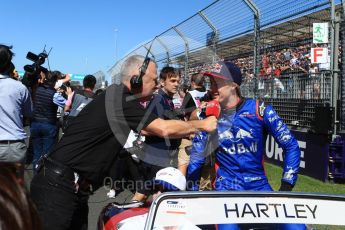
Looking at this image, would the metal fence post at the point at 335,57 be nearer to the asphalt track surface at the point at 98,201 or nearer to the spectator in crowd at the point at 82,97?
the asphalt track surface at the point at 98,201

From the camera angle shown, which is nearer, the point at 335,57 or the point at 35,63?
the point at 35,63

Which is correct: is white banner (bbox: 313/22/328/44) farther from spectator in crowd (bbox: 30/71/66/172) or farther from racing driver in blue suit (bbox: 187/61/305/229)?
racing driver in blue suit (bbox: 187/61/305/229)

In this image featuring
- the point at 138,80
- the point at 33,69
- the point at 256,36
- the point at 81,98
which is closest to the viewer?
the point at 138,80

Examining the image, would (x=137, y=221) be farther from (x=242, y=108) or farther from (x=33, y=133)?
(x=33, y=133)

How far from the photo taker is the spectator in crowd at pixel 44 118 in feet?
29.8

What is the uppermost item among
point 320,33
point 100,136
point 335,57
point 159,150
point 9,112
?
point 320,33

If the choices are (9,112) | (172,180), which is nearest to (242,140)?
(172,180)

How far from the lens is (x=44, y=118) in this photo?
913 cm

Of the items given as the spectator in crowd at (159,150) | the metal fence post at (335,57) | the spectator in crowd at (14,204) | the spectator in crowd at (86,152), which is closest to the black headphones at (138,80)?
the spectator in crowd at (86,152)

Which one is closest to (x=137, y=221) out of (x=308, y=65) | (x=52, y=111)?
(x=52, y=111)

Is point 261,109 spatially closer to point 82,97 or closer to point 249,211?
point 249,211

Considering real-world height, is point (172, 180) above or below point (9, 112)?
below

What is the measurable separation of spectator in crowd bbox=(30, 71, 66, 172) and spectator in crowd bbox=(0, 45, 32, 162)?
394 cm

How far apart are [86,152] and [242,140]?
1307 mm
